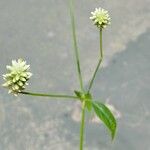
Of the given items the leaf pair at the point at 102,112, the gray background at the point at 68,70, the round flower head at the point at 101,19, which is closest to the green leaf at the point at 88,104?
the leaf pair at the point at 102,112

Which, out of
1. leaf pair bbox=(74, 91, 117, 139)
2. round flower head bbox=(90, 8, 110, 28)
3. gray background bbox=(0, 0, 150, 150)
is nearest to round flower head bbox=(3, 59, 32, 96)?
leaf pair bbox=(74, 91, 117, 139)

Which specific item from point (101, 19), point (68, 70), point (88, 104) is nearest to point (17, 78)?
point (88, 104)

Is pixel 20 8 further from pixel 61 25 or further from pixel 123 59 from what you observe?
pixel 123 59

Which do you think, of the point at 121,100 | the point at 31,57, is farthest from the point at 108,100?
the point at 31,57

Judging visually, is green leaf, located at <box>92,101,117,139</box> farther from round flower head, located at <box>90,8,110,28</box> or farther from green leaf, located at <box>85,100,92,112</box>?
round flower head, located at <box>90,8,110,28</box>

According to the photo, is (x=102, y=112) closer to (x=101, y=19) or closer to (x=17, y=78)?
(x=17, y=78)
